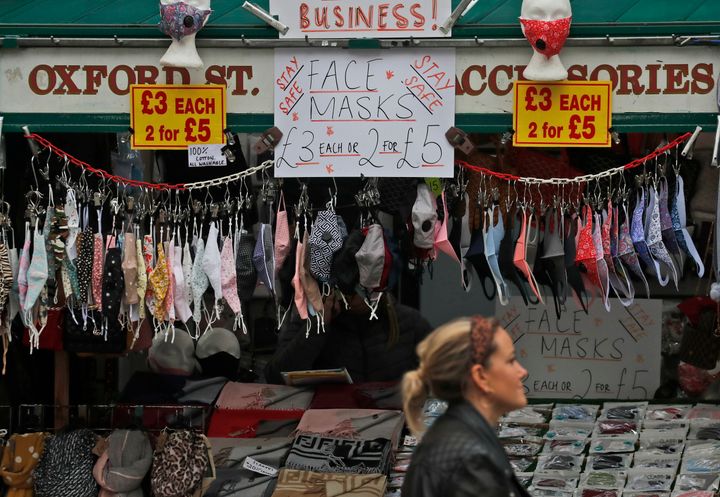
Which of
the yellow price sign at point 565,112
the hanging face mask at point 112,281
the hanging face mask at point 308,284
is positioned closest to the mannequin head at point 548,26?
the yellow price sign at point 565,112

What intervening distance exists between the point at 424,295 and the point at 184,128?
217 centimetres

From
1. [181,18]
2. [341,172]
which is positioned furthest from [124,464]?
[181,18]

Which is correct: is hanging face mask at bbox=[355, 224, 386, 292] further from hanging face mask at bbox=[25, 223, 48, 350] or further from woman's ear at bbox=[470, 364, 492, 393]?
woman's ear at bbox=[470, 364, 492, 393]

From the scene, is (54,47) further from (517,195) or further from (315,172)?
(517,195)

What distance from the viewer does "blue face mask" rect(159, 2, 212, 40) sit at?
598 cm

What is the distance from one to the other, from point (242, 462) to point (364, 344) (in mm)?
1007

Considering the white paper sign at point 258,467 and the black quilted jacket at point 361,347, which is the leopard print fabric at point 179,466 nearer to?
the white paper sign at point 258,467

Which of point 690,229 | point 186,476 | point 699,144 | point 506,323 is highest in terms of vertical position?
point 699,144

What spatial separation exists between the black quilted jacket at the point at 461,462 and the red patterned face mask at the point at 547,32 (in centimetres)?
242

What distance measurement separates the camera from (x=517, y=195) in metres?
6.34

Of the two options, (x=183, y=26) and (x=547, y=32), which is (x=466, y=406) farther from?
(x=183, y=26)

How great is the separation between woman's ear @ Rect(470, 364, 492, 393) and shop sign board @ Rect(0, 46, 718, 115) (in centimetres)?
249

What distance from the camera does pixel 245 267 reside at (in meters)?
6.27

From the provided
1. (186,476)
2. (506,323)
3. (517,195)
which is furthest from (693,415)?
(186,476)
